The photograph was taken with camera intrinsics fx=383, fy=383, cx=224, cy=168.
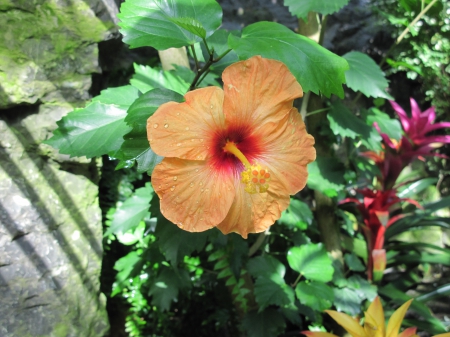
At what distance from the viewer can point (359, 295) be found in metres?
1.76

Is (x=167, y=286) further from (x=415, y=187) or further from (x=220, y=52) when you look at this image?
(x=415, y=187)

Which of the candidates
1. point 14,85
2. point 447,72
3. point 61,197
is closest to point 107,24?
point 14,85

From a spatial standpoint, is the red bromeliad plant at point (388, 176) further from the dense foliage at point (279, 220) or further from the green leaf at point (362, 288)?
the green leaf at point (362, 288)

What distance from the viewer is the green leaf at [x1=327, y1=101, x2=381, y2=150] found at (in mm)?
1478

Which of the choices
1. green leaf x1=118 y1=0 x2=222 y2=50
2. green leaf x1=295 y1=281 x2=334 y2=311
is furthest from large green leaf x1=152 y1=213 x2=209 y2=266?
green leaf x1=118 y1=0 x2=222 y2=50

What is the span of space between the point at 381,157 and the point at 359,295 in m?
0.79

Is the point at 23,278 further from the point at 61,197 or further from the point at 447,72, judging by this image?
the point at 447,72

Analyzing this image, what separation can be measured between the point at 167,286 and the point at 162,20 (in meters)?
1.10

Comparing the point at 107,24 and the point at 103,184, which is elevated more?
the point at 107,24

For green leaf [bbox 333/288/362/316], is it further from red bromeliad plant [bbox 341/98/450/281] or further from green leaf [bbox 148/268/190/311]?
green leaf [bbox 148/268/190/311]

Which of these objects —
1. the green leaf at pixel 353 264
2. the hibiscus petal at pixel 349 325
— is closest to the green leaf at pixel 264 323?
the hibiscus petal at pixel 349 325

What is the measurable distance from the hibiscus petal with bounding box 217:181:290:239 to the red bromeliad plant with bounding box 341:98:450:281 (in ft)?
4.40

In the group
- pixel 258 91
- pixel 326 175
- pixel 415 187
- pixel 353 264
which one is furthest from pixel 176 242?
pixel 415 187

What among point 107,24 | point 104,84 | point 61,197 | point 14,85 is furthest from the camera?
point 104,84
